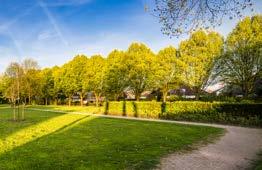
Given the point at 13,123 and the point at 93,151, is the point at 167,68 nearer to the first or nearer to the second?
the point at 13,123

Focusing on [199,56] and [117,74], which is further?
[117,74]

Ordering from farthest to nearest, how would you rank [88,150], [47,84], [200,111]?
[47,84]
[200,111]
[88,150]

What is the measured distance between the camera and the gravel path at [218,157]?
9.27m

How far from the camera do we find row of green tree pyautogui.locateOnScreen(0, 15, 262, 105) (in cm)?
3956

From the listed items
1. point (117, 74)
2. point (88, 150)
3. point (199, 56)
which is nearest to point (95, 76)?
point (117, 74)

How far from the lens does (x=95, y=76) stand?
5656cm

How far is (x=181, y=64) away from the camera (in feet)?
152

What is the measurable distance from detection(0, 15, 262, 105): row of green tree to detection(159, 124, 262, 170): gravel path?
25410 millimetres

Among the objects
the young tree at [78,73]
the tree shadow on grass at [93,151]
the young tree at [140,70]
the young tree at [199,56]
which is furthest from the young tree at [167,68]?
the tree shadow on grass at [93,151]

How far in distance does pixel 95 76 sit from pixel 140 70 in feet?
36.0

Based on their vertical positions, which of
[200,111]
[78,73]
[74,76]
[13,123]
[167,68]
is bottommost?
[13,123]

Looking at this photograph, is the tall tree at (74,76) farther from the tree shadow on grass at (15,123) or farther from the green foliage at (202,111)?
the tree shadow on grass at (15,123)

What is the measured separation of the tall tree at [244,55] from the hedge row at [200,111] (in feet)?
55.1

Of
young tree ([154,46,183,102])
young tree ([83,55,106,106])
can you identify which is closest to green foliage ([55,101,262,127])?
young tree ([154,46,183,102])
